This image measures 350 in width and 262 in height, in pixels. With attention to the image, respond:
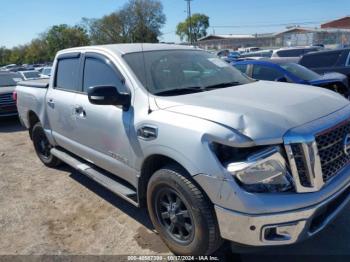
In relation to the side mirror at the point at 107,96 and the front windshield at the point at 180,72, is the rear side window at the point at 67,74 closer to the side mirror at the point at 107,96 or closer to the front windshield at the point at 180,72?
the front windshield at the point at 180,72

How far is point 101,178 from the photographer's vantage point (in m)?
4.01

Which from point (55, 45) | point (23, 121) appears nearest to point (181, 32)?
point (55, 45)

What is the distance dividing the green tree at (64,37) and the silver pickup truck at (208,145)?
247 feet

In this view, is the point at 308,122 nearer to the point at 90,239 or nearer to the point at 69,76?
the point at 90,239

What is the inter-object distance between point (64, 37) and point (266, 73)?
3108 inches

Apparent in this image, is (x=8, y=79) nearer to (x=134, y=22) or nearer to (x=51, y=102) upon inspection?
(x=51, y=102)

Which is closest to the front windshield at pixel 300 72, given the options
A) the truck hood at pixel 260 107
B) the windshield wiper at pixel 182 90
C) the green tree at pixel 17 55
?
the truck hood at pixel 260 107

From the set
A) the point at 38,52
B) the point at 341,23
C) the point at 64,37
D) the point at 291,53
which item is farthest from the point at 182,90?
the point at 38,52

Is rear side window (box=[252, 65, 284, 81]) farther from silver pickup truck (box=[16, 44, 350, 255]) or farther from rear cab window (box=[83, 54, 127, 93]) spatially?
rear cab window (box=[83, 54, 127, 93])

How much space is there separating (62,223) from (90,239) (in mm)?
579

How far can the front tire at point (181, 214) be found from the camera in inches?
107

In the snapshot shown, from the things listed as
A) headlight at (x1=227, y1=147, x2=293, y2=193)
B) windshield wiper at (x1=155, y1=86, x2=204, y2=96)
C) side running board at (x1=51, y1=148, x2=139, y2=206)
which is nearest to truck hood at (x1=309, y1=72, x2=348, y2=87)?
windshield wiper at (x1=155, y1=86, x2=204, y2=96)

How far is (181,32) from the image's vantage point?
363 feet

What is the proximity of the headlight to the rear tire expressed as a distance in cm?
407
